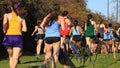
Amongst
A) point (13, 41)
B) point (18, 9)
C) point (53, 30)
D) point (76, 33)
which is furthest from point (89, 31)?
point (13, 41)

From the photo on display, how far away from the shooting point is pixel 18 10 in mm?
11844

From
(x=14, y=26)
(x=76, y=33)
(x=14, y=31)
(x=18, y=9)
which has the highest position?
(x=18, y=9)

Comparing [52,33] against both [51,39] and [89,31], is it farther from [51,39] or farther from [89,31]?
[89,31]

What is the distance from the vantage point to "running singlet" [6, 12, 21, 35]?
1180 centimetres

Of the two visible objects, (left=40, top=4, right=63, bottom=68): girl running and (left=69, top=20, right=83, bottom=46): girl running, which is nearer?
(left=40, top=4, right=63, bottom=68): girl running

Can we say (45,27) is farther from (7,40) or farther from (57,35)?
(7,40)

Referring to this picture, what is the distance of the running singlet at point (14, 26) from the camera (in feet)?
38.7

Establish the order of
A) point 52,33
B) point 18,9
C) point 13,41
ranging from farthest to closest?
point 52,33 < point 18,9 < point 13,41

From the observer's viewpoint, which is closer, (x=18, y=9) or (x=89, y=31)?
(x=18, y=9)

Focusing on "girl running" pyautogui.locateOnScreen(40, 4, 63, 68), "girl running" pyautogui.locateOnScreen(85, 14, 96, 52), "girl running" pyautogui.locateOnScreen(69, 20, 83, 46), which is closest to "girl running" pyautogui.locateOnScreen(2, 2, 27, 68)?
"girl running" pyautogui.locateOnScreen(40, 4, 63, 68)

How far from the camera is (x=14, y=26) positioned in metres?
11.8

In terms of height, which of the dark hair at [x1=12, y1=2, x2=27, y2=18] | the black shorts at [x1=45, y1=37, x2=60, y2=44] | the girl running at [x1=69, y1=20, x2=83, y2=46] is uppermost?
the dark hair at [x1=12, y1=2, x2=27, y2=18]

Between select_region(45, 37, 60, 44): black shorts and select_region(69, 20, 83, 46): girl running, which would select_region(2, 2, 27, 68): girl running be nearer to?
select_region(45, 37, 60, 44): black shorts

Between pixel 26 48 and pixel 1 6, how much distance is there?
5992mm
